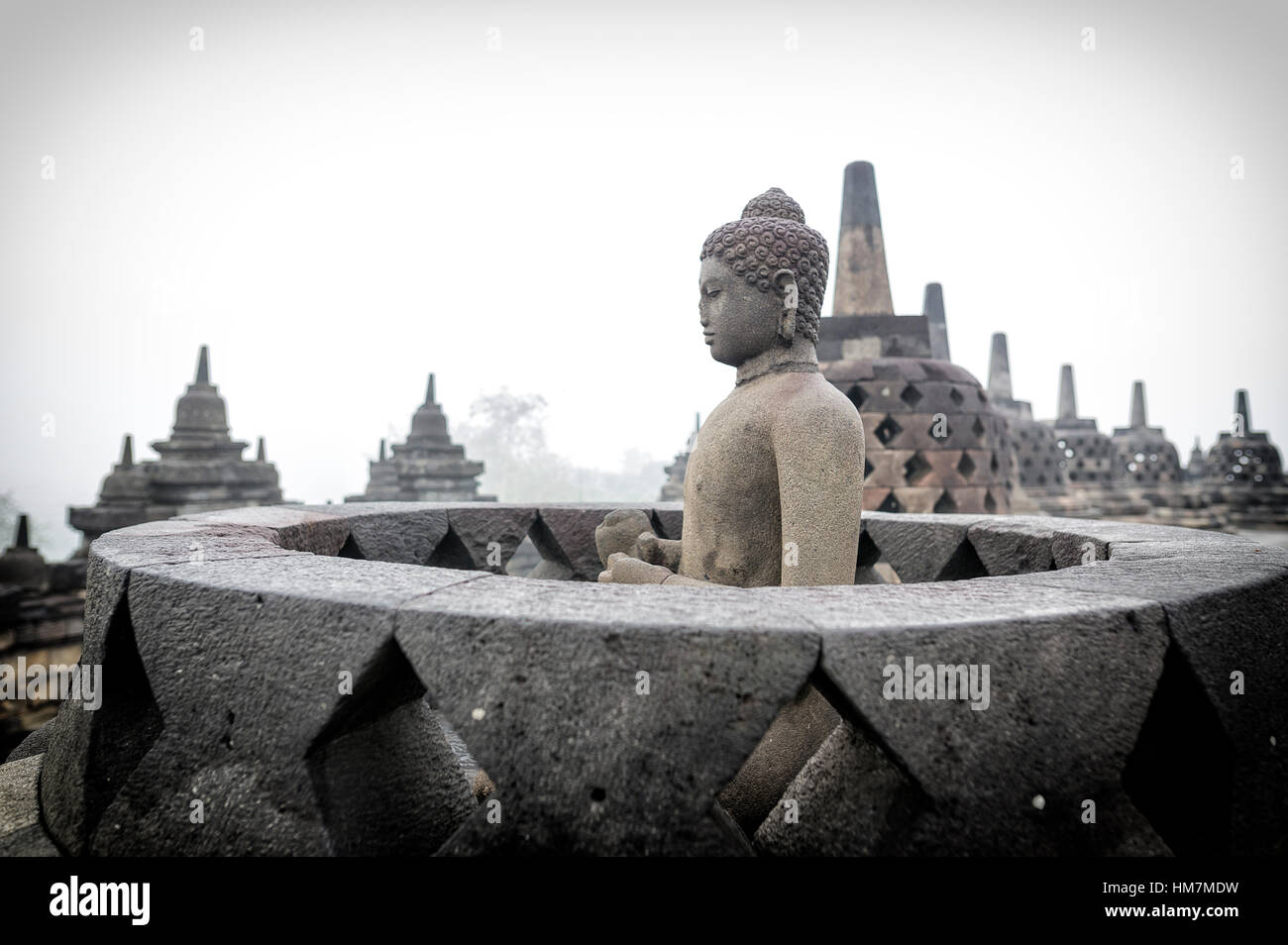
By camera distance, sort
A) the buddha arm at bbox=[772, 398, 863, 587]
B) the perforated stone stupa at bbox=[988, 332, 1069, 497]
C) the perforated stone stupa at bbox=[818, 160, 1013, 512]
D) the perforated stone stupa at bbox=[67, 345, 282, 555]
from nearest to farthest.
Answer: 1. the buddha arm at bbox=[772, 398, 863, 587]
2. the perforated stone stupa at bbox=[818, 160, 1013, 512]
3. the perforated stone stupa at bbox=[67, 345, 282, 555]
4. the perforated stone stupa at bbox=[988, 332, 1069, 497]

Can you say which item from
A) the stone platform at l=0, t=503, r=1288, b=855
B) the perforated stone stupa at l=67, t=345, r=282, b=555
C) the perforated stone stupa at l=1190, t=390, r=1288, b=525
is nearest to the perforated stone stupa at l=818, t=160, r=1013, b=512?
the stone platform at l=0, t=503, r=1288, b=855

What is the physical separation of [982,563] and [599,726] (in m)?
2.22

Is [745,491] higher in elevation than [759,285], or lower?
lower


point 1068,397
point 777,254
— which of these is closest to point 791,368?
point 777,254

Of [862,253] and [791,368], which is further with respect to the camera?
[862,253]

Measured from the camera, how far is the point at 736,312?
228 cm

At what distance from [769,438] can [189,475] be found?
8.72 meters

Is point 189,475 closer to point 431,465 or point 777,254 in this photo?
point 431,465

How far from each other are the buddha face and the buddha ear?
10 millimetres

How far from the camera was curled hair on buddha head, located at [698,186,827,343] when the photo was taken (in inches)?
88.4

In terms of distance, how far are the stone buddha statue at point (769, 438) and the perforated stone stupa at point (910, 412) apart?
3.13m

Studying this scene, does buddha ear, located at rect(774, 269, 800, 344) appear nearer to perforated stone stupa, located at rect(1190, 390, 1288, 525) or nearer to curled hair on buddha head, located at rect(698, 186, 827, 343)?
curled hair on buddha head, located at rect(698, 186, 827, 343)
